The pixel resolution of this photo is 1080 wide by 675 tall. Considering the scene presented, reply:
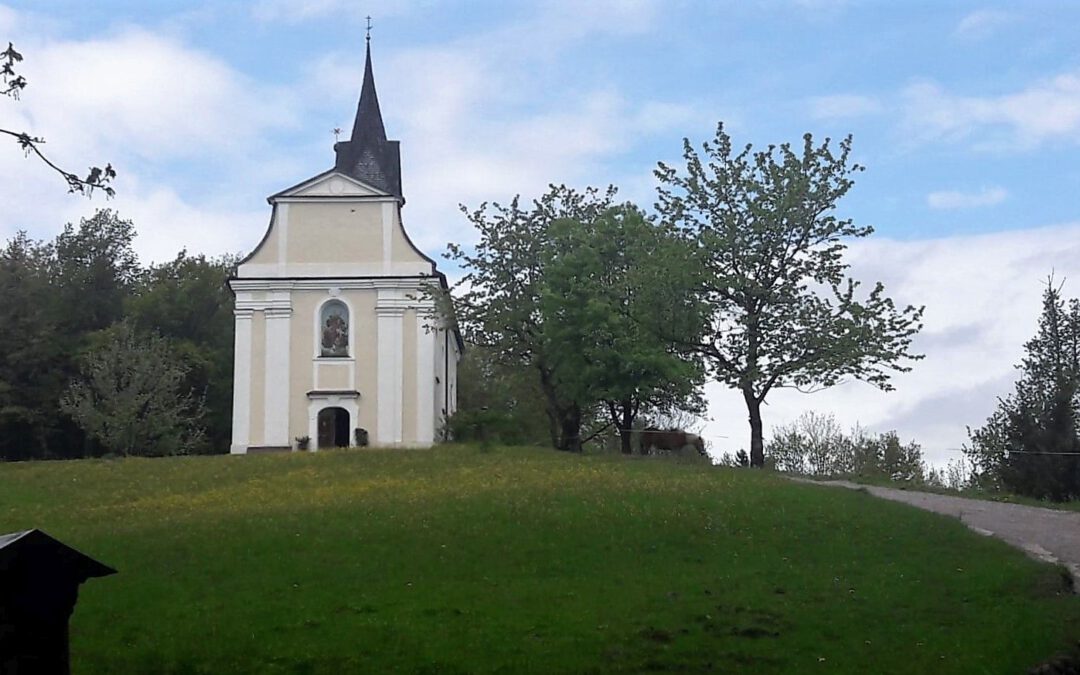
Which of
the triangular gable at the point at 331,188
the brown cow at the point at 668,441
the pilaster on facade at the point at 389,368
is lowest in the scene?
the brown cow at the point at 668,441

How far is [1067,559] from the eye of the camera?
1939cm

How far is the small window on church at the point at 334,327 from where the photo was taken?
48594 mm

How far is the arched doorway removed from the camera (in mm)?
48219

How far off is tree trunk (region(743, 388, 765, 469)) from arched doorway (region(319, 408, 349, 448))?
15595 mm

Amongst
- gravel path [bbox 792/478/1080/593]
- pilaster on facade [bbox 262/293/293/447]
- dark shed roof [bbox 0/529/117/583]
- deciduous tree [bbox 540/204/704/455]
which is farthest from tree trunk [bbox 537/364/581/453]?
dark shed roof [bbox 0/529/117/583]

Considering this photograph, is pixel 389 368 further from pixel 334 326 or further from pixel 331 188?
pixel 331 188

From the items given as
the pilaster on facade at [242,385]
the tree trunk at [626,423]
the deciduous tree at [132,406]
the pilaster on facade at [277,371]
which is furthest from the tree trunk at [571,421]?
the deciduous tree at [132,406]

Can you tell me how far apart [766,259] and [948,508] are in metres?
15.8

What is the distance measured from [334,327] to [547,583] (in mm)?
32621

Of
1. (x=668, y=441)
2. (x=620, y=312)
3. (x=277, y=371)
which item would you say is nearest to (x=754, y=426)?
(x=668, y=441)

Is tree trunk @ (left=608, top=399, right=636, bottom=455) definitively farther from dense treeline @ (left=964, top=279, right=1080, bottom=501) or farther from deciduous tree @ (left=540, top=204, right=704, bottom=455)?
dense treeline @ (left=964, top=279, right=1080, bottom=501)

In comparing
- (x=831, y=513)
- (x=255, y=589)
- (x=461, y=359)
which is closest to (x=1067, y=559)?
(x=831, y=513)

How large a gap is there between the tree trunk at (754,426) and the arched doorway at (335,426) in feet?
51.2

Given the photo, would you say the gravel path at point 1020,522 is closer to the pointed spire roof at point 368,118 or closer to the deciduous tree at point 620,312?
the deciduous tree at point 620,312
